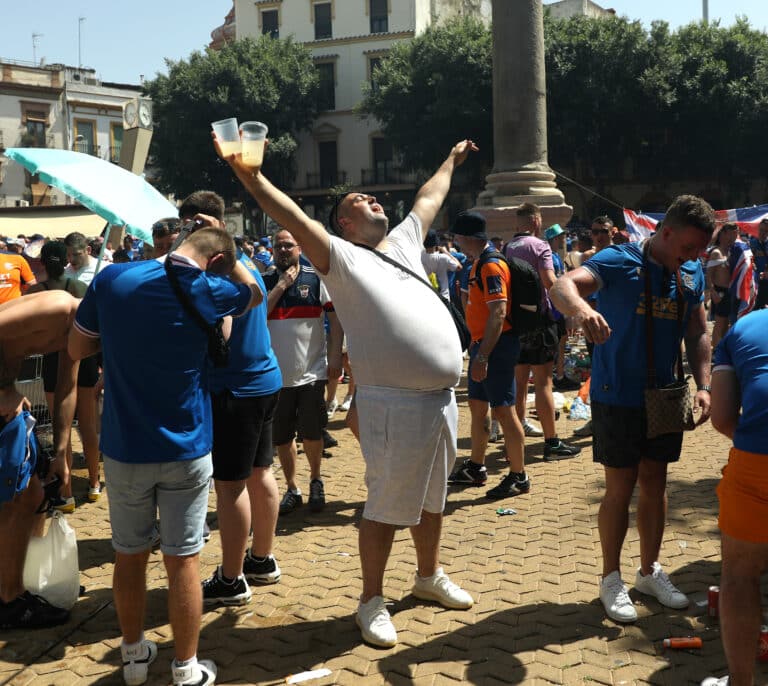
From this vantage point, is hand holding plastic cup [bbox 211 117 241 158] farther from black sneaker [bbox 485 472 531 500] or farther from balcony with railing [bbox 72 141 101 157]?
balcony with railing [bbox 72 141 101 157]

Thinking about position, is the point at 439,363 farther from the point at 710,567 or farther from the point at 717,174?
the point at 717,174

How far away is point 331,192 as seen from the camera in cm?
5066

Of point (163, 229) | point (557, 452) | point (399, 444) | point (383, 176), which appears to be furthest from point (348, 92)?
point (399, 444)

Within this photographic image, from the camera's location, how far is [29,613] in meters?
4.18

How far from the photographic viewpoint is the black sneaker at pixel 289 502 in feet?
19.9

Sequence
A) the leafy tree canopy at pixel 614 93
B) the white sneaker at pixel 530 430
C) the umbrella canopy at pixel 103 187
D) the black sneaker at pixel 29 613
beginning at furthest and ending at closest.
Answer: the leafy tree canopy at pixel 614 93
the white sneaker at pixel 530 430
the umbrella canopy at pixel 103 187
the black sneaker at pixel 29 613

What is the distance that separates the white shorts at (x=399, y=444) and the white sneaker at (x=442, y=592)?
560 mm

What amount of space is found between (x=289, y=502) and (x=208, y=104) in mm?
42577

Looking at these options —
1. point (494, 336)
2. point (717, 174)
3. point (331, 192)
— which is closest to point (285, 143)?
point (331, 192)

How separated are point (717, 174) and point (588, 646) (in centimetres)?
4265

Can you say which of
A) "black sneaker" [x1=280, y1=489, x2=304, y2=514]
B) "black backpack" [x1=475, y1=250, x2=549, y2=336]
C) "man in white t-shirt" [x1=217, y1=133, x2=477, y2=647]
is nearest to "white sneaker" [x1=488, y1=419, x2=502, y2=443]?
"black backpack" [x1=475, y1=250, x2=549, y2=336]

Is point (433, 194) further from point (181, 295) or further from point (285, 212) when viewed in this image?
point (181, 295)

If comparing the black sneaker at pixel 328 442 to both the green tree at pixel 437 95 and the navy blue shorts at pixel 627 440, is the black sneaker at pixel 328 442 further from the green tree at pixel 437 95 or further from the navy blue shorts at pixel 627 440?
the green tree at pixel 437 95

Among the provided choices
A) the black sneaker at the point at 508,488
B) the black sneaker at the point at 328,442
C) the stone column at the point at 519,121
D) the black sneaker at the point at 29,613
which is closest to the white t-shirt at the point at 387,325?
the black sneaker at the point at 29,613
